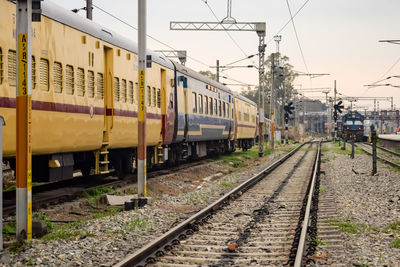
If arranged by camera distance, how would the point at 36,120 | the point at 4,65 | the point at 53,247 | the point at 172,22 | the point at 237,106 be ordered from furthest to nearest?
1. the point at 237,106
2. the point at 172,22
3. the point at 36,120
4. the point at 4,65
5. the point at 53,247

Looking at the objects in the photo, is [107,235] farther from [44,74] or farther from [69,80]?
[69,80]

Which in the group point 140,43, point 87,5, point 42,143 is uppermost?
point 87,5

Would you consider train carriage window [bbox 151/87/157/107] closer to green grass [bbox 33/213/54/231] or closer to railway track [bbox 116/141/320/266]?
railway track [bbox 116/141/320/266]

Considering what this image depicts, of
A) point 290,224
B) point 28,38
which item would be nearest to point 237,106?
point 290,224

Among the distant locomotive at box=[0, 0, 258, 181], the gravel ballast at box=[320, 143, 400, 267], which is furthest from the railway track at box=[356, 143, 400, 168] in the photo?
the distant locomotive at box=[0, 0, 258, 181]

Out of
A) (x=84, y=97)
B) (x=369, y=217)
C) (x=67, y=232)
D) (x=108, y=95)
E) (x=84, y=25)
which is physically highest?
(x=84, y=25)

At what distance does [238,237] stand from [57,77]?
470cm

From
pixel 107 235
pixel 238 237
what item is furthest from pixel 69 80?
pixel 238 237

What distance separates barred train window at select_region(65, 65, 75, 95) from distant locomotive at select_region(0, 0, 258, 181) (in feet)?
0.07

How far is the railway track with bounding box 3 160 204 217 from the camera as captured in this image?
1081 cm

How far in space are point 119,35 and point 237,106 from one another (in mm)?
19690

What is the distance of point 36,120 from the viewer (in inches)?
385

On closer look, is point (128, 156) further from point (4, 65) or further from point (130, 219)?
point (4, 65)

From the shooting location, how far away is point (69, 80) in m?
11.1
